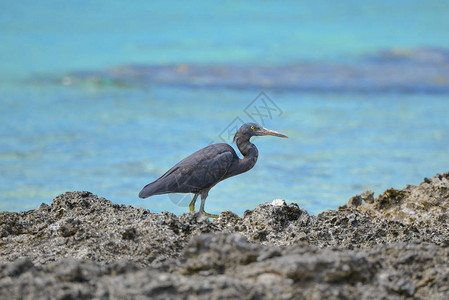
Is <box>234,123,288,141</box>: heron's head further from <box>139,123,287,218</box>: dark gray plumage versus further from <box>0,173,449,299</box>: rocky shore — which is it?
<box>0,173,449,299</box>: rocky shore

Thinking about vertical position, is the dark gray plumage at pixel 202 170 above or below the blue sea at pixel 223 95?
below

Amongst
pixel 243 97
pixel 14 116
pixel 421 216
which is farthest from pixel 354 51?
pixel 421 216

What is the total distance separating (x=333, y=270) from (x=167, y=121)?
9345 millimetres

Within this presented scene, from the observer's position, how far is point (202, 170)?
5.55m

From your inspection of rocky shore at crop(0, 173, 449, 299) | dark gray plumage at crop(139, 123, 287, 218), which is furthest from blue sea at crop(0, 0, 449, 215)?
rocky shore at crop(0, 173, 449, 299)

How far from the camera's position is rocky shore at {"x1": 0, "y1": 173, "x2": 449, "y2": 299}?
9.78 feet

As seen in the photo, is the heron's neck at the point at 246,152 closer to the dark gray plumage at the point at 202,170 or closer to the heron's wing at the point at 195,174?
the dark gray plumage at the point at 202,170

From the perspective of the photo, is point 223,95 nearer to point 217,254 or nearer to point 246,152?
point 246,152

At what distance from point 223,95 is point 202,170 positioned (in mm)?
9018

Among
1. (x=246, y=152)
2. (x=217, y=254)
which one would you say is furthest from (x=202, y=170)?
(x=217, y=254)

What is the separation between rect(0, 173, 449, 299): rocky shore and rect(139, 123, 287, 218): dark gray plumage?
1.99 feet

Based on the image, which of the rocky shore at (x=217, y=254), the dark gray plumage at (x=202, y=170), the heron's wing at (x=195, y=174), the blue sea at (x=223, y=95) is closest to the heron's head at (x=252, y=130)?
the dark gray plumage at (x=202, y=170)

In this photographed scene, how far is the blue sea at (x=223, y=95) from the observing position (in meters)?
8.95

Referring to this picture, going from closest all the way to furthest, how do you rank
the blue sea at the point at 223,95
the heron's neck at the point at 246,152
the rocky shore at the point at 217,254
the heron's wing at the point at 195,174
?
the rocky shore at the point at 217,254
the heron's wing at the point at 195,174
the heron's neck at the point at 246,152
the blue sea at the point at 223,95
